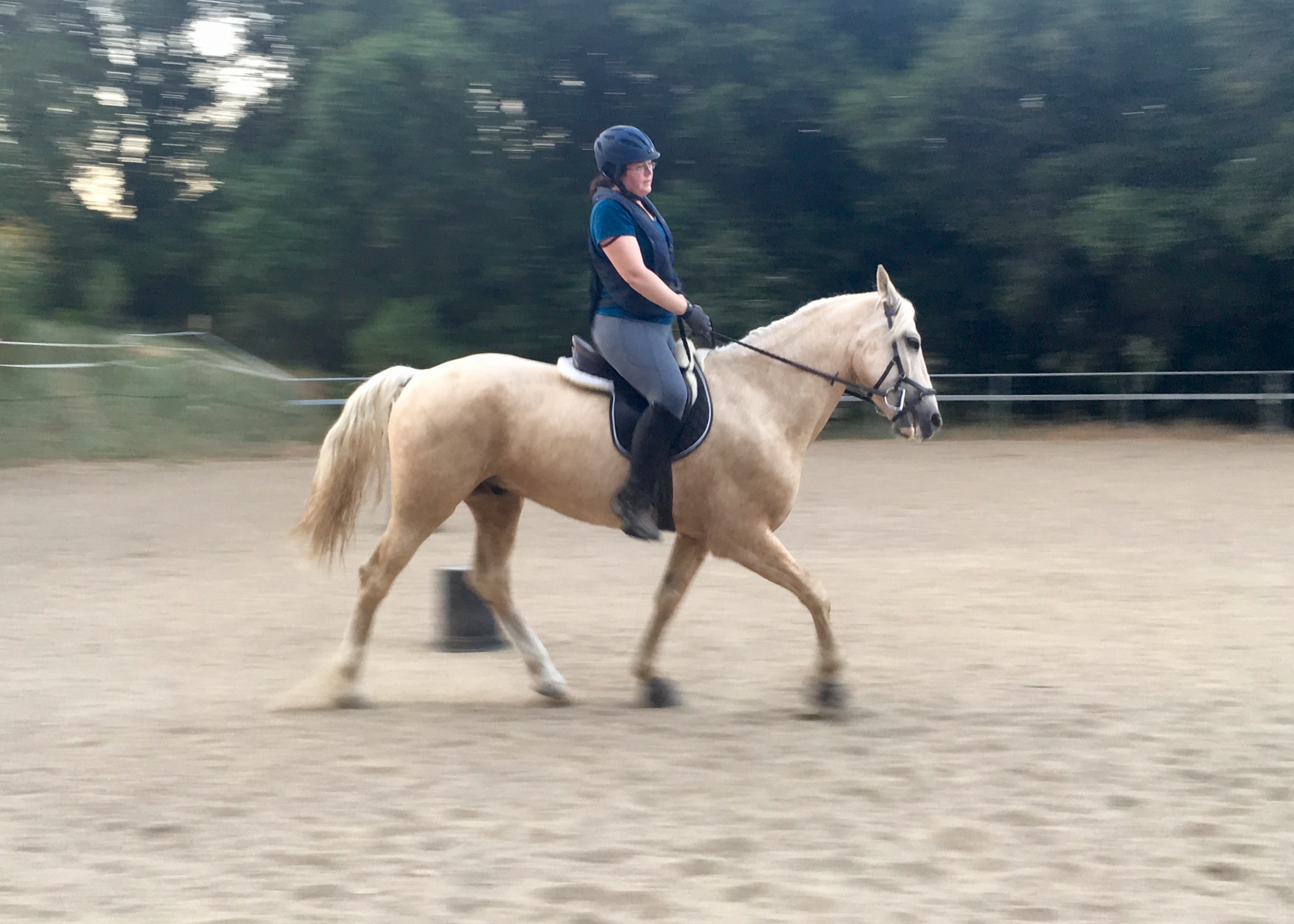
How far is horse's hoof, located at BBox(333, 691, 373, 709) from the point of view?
5.61 meters

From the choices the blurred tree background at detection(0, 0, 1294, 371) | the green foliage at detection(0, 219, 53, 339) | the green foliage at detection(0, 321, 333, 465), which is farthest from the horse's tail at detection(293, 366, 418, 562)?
the blurred tree background at detection(0, 0, 1294, 371)

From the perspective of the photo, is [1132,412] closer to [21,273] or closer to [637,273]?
[637,273]

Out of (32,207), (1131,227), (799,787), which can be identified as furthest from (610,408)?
(32,207)

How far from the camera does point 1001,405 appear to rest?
65.1 feet

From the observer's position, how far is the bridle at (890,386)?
5.45m

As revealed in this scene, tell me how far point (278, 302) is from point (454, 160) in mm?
3965

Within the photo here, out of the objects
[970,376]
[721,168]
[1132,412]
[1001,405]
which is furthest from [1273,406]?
[721,168]

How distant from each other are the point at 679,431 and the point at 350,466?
61.5 inches

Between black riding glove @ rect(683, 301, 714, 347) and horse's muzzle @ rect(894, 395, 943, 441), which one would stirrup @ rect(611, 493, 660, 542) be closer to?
black riding glove @ rect(683, 301, 714, 347)

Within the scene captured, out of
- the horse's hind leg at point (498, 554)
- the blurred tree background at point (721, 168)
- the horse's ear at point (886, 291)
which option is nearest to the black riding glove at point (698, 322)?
the horse's ear at point (886, 291)

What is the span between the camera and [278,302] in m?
21.7

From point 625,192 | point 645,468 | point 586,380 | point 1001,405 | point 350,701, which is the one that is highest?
point 625,192

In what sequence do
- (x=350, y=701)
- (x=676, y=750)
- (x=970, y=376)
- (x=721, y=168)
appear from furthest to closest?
(x=721, y=168), (x=970, y=376), (x=350, y=701), (x=676, y=750)

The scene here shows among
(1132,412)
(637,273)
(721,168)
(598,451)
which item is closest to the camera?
(637,273)
